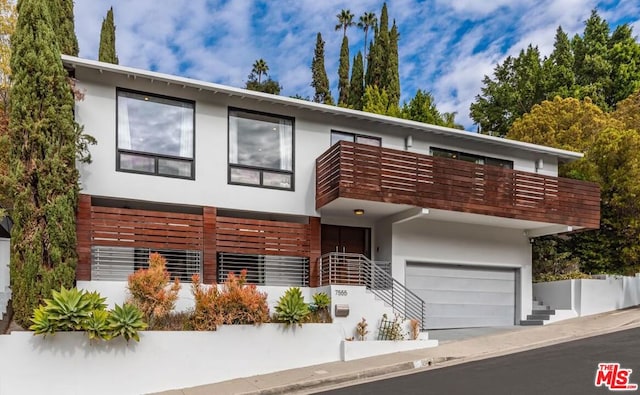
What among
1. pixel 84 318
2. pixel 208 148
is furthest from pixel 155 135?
pixel 84 318

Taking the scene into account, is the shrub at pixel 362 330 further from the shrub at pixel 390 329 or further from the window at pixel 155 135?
the window at pixel 155 135

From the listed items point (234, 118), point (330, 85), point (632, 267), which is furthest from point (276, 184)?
point (330, 85)

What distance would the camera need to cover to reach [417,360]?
35.7ft

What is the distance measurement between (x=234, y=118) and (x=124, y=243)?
4.07 m

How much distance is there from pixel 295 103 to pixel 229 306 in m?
5.41

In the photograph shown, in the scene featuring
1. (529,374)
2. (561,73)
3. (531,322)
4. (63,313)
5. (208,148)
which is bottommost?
(531,322)

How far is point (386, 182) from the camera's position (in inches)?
511

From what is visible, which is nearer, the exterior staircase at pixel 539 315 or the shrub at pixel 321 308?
the shrub at pixel 321 308

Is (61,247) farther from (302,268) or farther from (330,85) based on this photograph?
(330,85)

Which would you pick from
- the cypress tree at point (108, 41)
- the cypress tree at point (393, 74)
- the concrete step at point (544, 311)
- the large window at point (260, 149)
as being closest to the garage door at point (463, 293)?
the concrete step at point (544, 311)

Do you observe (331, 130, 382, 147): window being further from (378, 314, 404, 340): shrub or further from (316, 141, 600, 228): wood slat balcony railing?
(378, 314, 404, 340): shrub

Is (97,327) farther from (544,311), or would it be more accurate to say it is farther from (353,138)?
(544,311)

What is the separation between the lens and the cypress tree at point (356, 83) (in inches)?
1580

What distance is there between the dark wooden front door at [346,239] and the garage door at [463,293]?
5.06ft
